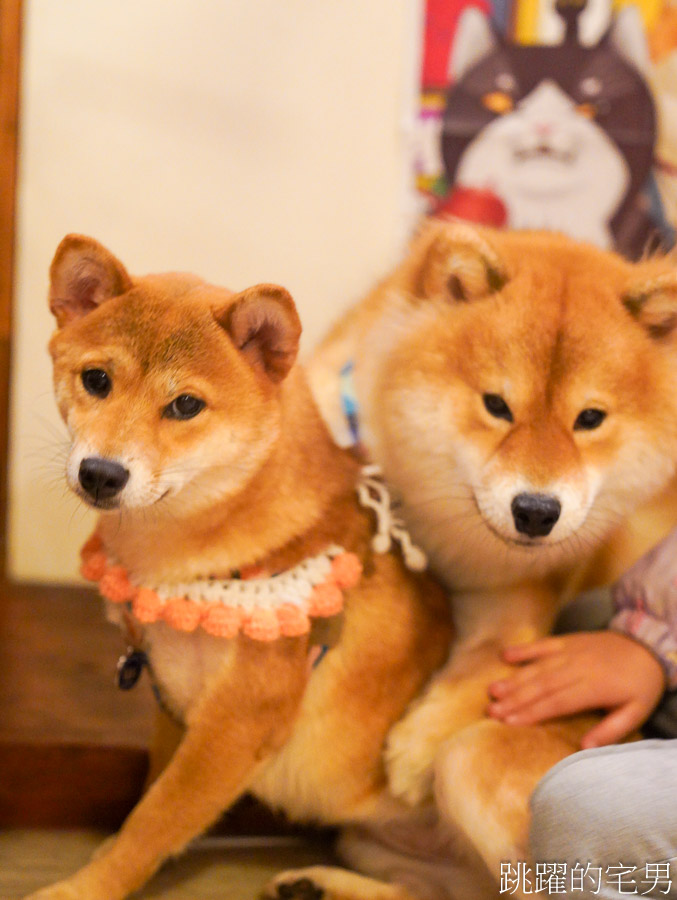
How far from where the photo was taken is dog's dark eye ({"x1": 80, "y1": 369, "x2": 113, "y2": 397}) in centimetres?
80

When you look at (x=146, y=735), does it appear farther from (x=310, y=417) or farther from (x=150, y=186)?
(x=150, y=186)

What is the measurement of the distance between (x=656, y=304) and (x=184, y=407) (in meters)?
0.55

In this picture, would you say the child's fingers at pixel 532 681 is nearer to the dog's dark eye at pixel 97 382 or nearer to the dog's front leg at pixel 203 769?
the dog's front leg at pixel 203 769

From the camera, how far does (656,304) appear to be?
0.91 meters

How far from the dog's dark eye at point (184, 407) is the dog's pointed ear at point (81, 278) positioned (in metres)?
0.14

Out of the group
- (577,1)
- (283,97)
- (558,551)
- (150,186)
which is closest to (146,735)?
(558,551)

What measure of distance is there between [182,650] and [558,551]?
471 mm

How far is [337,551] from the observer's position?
95 cm

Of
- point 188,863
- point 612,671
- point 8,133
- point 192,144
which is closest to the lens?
point 612,671

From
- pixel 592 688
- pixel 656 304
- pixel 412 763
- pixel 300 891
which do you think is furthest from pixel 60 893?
pixel 656 304

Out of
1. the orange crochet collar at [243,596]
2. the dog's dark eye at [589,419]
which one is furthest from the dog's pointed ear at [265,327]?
the dog's dark eye at [589,419]

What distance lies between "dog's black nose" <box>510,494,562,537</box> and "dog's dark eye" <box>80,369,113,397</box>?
445mm

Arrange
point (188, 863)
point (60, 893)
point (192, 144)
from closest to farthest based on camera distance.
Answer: point (60, 893), point (188, 863), point (192, 144)

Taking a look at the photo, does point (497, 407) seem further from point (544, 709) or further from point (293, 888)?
point (293, 888)
